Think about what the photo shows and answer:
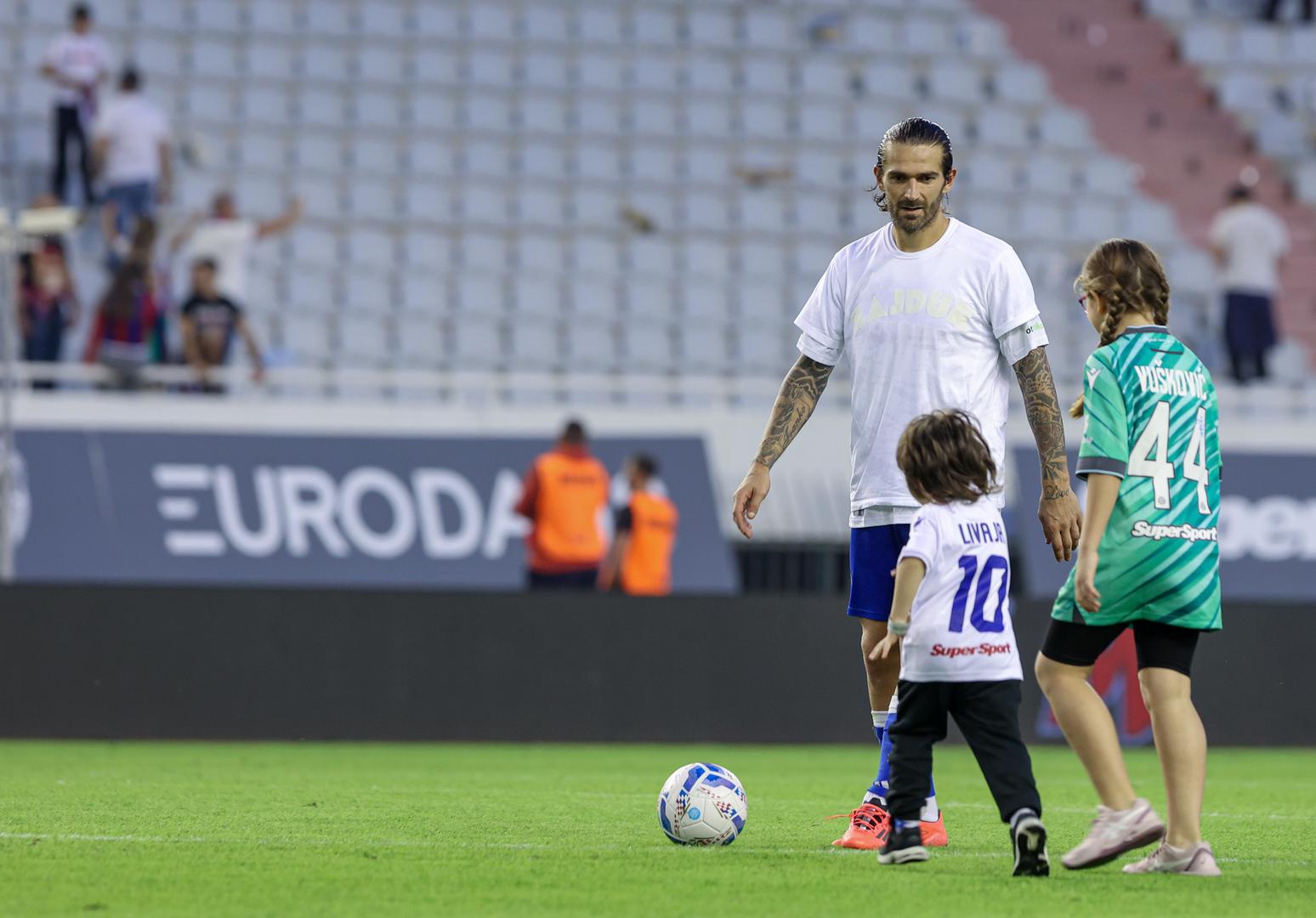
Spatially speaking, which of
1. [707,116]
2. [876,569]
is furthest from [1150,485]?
[707,116]

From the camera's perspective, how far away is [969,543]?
5.58m

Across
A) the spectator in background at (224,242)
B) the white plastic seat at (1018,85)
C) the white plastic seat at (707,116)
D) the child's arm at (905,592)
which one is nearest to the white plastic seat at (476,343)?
the spectator in background at (224,242)

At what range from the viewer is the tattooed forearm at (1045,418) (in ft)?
19.9

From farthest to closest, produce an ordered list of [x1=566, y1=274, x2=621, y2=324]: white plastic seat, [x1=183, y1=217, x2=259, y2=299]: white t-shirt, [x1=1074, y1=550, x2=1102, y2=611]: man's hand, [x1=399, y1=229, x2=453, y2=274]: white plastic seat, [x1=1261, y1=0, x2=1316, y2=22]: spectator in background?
[x1=1261, y1=0, x2=1316, y2=22]: spectator in background < [x1=399, y1=229, x2=453, y2=274]: white plastic seat < [x1=566, y1=274, x2=621, y2=324]: white plastic seat < [x1=183, y1=217, x2=259, y2=299]: white t-shirt < [x1=1074, y1=550, x2=1102, y2=611]: man's hand

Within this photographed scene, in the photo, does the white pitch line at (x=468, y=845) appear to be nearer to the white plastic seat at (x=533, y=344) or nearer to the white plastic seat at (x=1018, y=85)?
the white plastic seat at (x=533, y=344)

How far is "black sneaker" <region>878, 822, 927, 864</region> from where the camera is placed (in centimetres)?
571

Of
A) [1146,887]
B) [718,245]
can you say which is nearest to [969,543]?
[1146,887]

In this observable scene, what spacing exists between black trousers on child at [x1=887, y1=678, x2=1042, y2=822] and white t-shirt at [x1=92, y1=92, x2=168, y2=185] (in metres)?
12.5

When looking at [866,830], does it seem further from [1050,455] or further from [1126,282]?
[1126,282]

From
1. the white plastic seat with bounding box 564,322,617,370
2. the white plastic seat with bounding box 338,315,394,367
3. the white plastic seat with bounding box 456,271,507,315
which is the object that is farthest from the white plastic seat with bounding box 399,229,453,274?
the white plastic seat with bounding box 564,322,617,370

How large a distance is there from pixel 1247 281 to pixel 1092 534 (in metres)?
13.0

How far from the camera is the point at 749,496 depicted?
20.8 feet

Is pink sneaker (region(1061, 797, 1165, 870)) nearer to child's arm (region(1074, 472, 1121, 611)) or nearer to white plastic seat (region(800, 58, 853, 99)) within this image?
child's arm (region(1074, 472, 1121, 611))

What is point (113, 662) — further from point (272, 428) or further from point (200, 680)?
point (272, 428)
